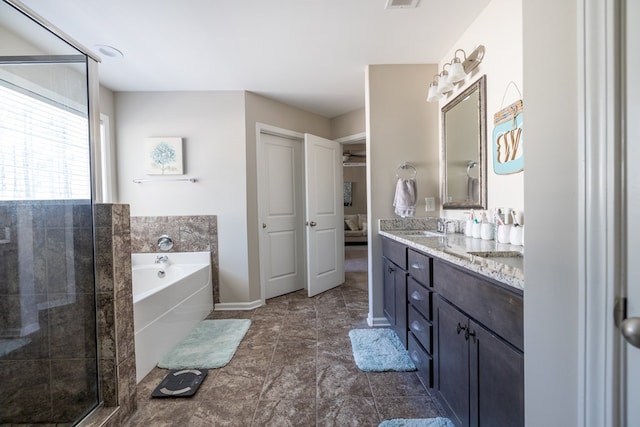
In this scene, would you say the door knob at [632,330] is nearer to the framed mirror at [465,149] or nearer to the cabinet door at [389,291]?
the framed mirror at [465,149]

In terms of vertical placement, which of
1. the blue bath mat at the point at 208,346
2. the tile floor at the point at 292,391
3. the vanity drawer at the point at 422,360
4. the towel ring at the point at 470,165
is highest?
the towel ring at the point at 470,165

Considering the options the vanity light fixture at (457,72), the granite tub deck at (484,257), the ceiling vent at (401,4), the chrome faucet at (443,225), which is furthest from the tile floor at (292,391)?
the ceiling vent at (401,4)

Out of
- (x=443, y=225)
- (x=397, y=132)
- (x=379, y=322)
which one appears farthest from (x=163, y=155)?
(x=443, y=225)

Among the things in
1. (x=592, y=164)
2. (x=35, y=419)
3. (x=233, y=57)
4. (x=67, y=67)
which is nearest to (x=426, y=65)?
(x=233, y=57)

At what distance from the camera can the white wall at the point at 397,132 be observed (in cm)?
247

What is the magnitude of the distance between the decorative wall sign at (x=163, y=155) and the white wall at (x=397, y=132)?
6.54ft

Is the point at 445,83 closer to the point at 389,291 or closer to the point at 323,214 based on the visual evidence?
the point at 389,291

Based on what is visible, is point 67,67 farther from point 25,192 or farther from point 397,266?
point 397,266

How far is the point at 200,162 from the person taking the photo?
2.94m

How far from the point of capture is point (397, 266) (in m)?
2.01

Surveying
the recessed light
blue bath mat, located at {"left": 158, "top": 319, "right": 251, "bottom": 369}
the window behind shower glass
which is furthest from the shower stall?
the recessed light

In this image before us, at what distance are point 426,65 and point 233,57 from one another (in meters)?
1.68

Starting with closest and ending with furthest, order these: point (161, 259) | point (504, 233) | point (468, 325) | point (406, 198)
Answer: point (468, 325)
point (504, 233)
point (406, 198)
point (161, 259)

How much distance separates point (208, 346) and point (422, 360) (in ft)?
5.16
